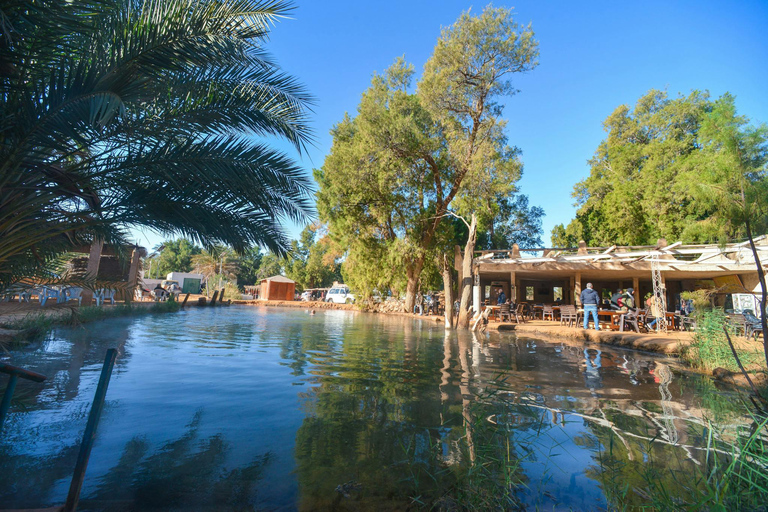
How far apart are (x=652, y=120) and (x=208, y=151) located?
3050 centimetres

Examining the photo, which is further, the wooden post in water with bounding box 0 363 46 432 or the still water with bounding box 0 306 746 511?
the still water with bounding box 0 306 746 511

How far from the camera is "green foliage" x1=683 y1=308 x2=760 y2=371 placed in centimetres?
723

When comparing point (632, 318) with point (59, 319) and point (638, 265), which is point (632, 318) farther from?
point (59, 319)

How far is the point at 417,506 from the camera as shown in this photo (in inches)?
107

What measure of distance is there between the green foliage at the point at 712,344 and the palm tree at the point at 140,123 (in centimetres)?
798

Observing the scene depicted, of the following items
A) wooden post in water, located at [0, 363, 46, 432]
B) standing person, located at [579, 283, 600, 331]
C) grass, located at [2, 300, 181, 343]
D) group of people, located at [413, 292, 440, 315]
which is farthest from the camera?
group of people, located at [413, 292, 440, 315]

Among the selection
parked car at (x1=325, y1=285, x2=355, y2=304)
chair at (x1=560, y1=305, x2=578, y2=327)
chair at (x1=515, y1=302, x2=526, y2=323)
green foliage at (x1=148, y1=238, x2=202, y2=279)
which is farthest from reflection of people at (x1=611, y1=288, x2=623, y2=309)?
green foliage at (x1=148, y1=238, x2=202, y2=279)

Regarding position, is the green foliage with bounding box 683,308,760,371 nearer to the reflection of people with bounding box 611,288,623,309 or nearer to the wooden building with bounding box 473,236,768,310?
the wooden building with bounding box 473,236,768,310

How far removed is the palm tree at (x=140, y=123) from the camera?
3.65 metres

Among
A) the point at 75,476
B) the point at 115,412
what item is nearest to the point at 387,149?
the point at 115,412

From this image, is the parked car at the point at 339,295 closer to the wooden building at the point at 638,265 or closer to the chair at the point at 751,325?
the wooden building at the point at 638,265

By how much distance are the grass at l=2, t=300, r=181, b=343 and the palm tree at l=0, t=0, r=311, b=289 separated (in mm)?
1400

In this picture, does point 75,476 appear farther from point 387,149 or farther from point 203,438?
point 387,149

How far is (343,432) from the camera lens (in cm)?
391
